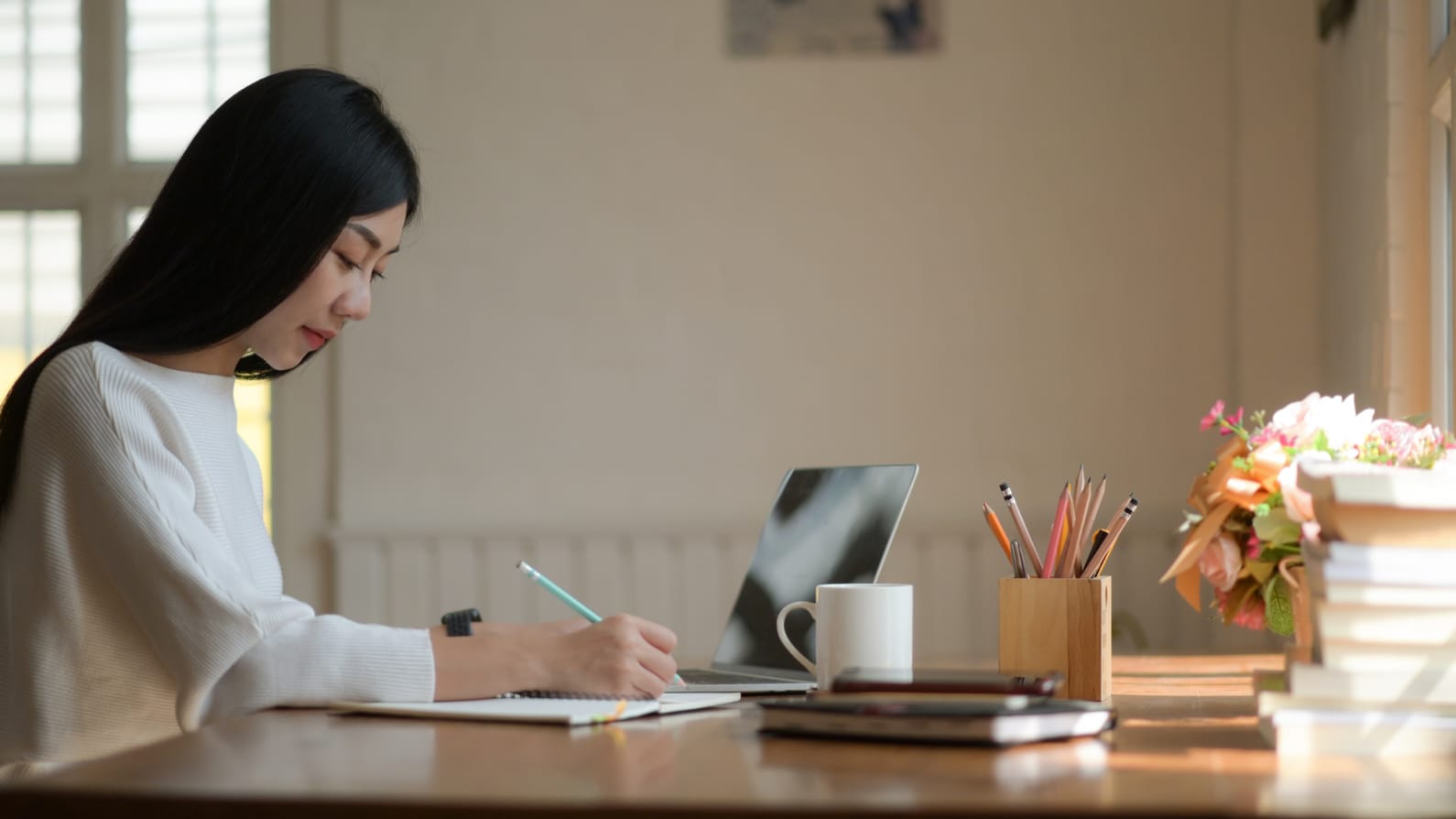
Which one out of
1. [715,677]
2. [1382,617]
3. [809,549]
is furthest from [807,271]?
[1382,617]

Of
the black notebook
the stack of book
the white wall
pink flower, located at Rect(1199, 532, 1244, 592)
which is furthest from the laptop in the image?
the white wall

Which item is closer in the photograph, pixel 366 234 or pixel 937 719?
pixel 937 719

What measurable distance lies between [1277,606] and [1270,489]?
0.42 ft

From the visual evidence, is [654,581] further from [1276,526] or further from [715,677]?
[1276,526]

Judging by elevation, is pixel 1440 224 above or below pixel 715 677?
above

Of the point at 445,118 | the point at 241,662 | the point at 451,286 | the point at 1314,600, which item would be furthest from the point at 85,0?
the point at 1314,600

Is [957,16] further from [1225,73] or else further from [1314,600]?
[1314,600]

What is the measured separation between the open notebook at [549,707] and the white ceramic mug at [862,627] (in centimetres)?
9

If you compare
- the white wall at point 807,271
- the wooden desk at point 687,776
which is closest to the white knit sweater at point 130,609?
the wooden desk at point 687,776

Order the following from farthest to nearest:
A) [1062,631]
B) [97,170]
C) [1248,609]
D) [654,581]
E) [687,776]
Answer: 1. [97,170]
2. [654,581]
3. [1248,609]
4. [1062,631]
5. [687,776]

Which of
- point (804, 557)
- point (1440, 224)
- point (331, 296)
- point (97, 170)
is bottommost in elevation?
point (804, 557)

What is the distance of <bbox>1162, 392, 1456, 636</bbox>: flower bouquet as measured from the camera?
1.17 meters

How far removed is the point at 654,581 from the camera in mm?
3172

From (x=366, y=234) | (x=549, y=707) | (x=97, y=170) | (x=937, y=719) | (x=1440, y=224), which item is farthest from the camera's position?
(x=97, y=170)
